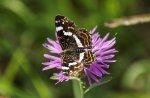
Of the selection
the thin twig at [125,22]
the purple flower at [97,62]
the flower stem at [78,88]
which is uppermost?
the thin twig at [125,22]

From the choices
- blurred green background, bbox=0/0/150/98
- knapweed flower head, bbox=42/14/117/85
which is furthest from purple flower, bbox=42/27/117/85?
blurred green background, bbox=0/0/150/98

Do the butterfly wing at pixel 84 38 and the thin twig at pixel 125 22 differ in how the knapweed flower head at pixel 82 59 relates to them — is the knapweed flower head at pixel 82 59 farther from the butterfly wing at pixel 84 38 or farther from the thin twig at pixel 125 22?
the thin twig at pixel 125 22

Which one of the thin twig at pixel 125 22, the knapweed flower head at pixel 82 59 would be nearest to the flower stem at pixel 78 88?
the knapweed flower head at pixel 82 59

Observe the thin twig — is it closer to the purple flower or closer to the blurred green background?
the purple flower

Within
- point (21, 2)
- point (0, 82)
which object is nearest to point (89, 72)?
point (0, 82)

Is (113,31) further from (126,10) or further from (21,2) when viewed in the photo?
(21,2)

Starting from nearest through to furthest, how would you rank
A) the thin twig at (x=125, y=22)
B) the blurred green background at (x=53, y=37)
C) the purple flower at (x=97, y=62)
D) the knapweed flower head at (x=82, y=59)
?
the knapweed flower head at (x=82, y=59) → the purple flower at (x=97, y=62) → the thin twig at (x=125, y=22) → the blurred green background at (x=53, y=37)

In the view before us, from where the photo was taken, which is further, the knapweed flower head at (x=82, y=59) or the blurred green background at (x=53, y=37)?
the blurred green background at (x=53, y=37)
